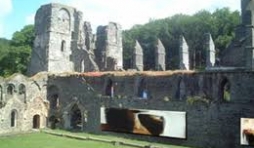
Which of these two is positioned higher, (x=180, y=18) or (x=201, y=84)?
(x=180, y=18)

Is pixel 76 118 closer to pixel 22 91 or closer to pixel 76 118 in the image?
pixel 76 118

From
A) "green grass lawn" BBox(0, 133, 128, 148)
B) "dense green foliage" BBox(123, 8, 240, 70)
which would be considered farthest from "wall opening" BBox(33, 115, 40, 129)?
"dense green foliage" BBox(123, 8, 240, 70)

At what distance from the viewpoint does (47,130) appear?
107 feet

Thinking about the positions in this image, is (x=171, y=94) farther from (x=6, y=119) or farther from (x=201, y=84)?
(x=6, y=119)

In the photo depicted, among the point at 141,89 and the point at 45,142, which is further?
the point at 141,89

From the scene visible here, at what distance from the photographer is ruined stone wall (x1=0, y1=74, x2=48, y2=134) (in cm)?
3241

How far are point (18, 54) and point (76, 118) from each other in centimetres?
2453

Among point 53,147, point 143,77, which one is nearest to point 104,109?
point 143,77

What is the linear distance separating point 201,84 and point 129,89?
6.01m

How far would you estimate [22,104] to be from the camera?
33.7 metres

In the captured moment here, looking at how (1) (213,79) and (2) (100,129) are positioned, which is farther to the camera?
(2) (100,129)

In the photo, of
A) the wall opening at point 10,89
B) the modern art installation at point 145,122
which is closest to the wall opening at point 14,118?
the wall opening at point 10,89

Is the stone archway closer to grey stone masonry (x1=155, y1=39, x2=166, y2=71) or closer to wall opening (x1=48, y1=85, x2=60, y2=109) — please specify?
wall opening (x1=48, y1=85, x2=60, y2=109)

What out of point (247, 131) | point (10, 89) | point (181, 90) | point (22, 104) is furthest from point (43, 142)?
point (247, 131)
